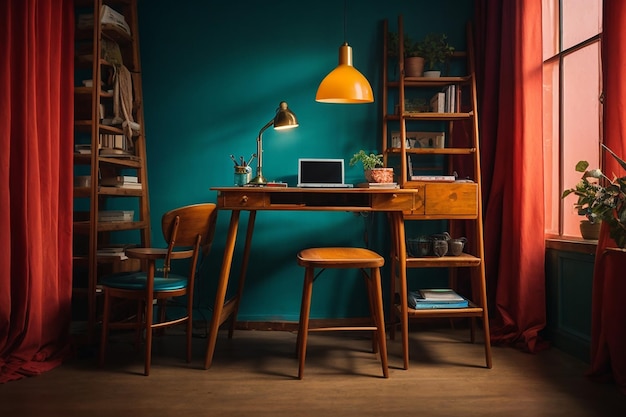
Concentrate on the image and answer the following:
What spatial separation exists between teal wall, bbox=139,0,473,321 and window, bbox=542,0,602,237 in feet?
2.99

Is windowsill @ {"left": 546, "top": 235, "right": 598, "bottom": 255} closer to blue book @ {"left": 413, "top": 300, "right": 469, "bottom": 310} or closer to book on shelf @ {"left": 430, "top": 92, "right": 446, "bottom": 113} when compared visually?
blue book @ {"left": 413, "top": 300, "right": 469, "bottom": 310}

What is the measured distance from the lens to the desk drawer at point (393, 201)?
8.71 feet

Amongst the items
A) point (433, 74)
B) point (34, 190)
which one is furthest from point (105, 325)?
point (433, 74)

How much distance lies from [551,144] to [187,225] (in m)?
2.26

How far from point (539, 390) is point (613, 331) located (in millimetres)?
424

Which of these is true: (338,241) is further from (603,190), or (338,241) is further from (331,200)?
(603,190)

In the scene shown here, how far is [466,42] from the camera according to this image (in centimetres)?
352

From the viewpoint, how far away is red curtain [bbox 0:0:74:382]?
240 centimetres

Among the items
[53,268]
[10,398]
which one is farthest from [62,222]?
[10,398]

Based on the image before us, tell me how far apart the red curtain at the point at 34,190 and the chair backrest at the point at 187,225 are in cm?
64

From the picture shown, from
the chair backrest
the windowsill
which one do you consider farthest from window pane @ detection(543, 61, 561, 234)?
the chair backrest

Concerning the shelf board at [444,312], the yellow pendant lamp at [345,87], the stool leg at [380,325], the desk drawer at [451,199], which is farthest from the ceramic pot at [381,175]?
the shelf board at [444,312]

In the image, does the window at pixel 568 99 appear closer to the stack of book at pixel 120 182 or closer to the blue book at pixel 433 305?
the blue book at pixel 433 305

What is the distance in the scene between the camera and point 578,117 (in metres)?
2.92
